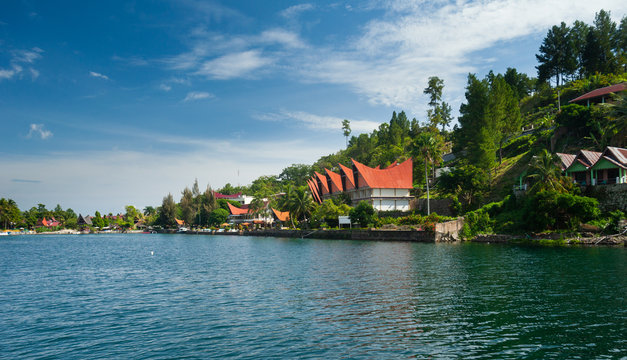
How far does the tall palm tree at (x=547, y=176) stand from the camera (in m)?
44.6

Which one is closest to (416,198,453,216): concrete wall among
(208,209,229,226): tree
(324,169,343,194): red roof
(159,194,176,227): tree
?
(324,169,343,194): red roof

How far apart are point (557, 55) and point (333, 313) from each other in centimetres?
9491

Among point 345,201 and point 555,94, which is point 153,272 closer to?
point 345,201

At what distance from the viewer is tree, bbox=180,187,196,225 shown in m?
152

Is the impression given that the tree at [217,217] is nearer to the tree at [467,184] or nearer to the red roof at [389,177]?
the red roof at [389,177]

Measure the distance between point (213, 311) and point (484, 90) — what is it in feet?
211

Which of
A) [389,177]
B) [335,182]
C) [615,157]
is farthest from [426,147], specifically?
[335,182]

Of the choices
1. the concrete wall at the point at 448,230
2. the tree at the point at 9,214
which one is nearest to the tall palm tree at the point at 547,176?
the concrete wall at the point at 448,230

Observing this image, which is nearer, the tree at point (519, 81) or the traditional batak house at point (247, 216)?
the tree at point (519, 81)

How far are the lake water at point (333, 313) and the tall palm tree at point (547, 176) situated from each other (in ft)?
52.1

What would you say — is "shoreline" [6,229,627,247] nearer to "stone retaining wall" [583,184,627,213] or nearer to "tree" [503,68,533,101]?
"stone retaining wall" [583,184,627,213]

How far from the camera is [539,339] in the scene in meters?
12.5

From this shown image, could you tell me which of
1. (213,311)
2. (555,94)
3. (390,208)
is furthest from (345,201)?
(213,311)

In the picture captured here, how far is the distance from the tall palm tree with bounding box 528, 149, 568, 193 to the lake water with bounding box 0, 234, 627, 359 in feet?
52.1
